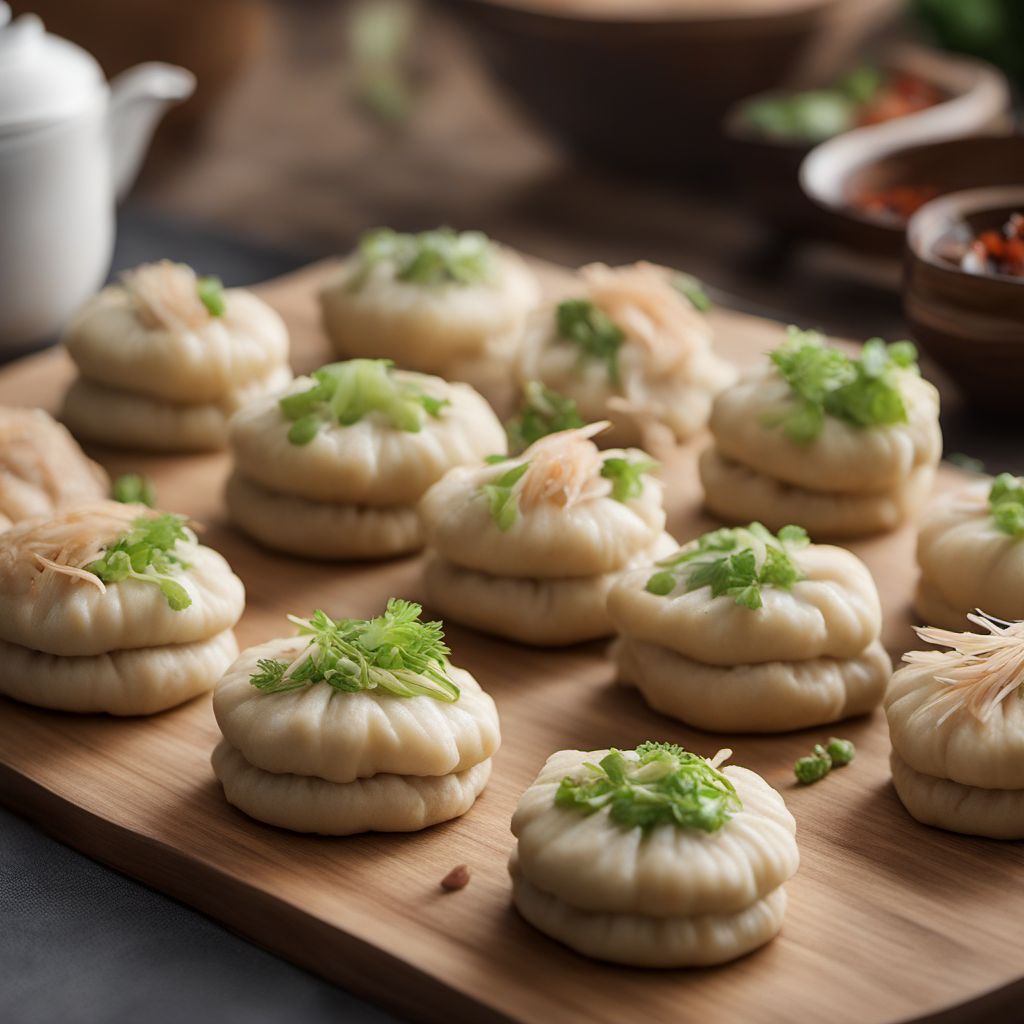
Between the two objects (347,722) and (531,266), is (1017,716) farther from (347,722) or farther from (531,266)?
(531,266)

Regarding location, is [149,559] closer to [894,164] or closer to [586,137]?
[894,164]

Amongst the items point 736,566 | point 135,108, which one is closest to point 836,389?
point 736,566

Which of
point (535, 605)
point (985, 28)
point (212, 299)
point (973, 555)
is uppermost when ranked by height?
point (985, 28)

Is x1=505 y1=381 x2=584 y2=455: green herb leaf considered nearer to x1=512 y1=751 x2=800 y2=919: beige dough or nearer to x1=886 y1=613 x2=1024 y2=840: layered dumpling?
x1=886 y1=613 x2=1024 y2=840: layered dumpling

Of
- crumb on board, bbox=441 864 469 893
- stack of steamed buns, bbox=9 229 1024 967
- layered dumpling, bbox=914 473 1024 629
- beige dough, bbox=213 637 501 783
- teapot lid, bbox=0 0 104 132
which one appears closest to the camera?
stack of steamed buns, bbox=9 229 1024 967

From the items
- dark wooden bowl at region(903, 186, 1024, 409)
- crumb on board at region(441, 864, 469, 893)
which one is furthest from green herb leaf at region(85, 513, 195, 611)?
dark wooden bowl at region(903, 186, 1024, 409)
